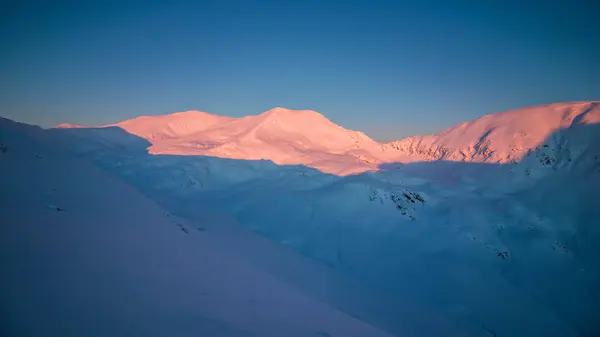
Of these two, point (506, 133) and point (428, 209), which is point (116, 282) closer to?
point (428, 209)

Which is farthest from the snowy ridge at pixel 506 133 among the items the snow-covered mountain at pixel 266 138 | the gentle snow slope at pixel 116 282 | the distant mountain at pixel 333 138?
the gentle snow slope at pixel 116 282

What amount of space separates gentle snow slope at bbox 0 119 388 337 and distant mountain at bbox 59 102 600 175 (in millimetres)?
21546

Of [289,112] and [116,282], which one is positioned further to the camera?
[289,112]

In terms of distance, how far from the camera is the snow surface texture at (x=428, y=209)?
584 inches

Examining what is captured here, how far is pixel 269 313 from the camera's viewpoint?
5.76 meters

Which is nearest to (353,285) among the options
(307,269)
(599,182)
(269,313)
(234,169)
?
(307,269)

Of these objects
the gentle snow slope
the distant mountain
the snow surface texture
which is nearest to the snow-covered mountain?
the distant mountain

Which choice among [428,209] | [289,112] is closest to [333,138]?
[289,112]

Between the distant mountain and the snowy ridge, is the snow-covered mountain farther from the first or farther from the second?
the snowy ridge

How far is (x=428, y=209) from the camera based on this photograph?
22.4m

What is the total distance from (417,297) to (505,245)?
923 cm

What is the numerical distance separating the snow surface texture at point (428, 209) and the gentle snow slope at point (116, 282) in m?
6.23

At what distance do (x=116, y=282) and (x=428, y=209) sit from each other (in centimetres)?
2209

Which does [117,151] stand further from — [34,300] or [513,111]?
[513,111]
